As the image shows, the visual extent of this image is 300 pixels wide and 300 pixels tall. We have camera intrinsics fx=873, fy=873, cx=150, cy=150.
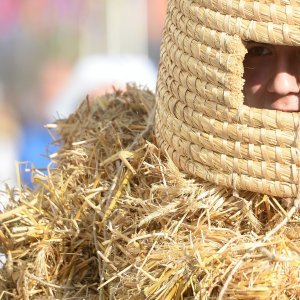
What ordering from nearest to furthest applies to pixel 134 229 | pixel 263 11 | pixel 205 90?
pixel 263 11, pixel 205 90, pixel 134 229

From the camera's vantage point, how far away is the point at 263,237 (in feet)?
4.92

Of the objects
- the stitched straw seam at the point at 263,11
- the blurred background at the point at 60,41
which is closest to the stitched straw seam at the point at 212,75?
the stitched straw seam at the point at 263,11

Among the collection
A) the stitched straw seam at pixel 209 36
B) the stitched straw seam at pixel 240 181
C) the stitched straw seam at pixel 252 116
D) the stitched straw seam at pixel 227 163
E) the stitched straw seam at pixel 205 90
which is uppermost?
the stitched straw seam at pixel 209 36

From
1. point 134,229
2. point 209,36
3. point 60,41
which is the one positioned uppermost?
point 209,36

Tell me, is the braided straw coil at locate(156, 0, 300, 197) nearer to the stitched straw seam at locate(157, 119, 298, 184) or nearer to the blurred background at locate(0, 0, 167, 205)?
the stitched straw seam at locate(157, 119, 298, 184)

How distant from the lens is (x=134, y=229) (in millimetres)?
1728

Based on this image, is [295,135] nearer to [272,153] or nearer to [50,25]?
[272,153]

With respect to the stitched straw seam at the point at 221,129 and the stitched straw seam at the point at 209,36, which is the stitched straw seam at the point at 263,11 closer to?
the stitched straw seam at the point at 209,36

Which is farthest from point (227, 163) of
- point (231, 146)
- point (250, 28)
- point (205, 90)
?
point (250, 28)

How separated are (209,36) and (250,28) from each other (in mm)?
96

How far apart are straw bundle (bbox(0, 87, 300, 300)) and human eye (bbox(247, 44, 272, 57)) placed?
10.6 inches

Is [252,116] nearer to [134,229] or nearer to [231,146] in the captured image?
[231,146]

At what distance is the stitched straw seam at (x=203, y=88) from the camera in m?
1.56

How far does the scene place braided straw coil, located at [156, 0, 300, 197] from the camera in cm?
151
